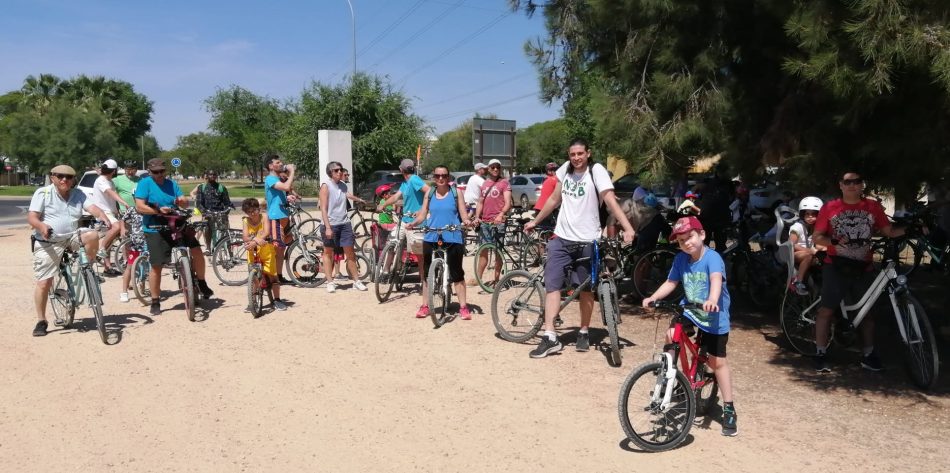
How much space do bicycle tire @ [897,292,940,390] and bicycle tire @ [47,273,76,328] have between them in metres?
7.60

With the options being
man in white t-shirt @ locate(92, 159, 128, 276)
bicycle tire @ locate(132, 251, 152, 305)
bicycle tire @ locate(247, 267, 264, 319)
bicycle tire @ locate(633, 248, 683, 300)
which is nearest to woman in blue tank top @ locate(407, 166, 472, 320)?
bicycle tire @ locate(247, 267, 264, 319)

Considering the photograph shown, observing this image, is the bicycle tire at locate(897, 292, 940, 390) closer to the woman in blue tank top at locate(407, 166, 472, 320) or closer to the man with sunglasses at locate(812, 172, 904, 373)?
the man with sunglasses at locate(812, 172, 904, 373)

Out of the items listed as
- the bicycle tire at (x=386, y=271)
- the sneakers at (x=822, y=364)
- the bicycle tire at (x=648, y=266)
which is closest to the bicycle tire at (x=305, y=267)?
the bicycle tire at (x=386, y=271)

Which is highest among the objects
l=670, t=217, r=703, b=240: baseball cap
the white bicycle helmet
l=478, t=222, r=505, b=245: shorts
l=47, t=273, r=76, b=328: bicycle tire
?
the white bicycle helmet

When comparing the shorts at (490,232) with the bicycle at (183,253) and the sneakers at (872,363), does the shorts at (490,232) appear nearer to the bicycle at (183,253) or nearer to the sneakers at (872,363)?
the bicycle at (183,253)

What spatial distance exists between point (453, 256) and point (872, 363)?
3.98m

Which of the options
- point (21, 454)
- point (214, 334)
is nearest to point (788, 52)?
point (214, 334)

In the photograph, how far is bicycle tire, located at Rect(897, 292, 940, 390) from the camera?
16.3ft

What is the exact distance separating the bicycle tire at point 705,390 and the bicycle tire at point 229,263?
7.13m

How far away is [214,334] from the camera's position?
6.88 m

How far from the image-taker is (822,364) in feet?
18.5

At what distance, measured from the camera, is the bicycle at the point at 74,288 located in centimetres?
643

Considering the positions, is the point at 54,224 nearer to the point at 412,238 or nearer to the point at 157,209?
the point at 157,209

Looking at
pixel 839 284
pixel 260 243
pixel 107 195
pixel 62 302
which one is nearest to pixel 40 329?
pixel 62 302
